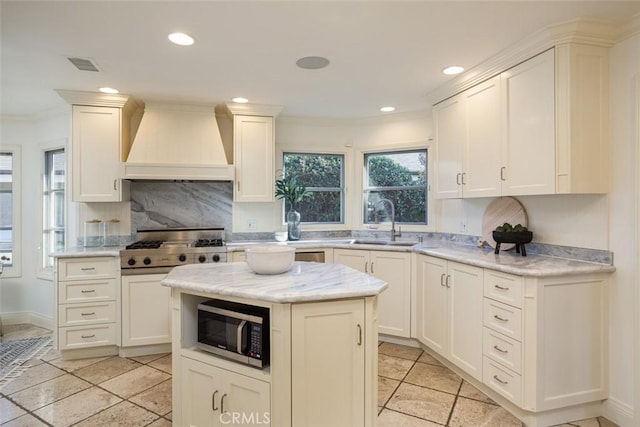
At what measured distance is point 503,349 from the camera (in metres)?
2.33

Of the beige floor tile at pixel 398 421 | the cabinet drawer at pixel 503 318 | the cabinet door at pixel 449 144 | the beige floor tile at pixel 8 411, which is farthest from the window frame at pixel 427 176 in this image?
the beige floor tile at pixel 8 411

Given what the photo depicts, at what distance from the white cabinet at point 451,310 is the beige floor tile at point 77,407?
101 inches

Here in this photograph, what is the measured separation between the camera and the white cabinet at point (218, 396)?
5.69 ft

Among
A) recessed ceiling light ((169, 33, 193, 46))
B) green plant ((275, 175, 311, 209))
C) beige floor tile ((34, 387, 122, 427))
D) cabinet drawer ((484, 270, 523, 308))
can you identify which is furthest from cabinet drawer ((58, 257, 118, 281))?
cabinet drawer ((484, 270, 523, 308))

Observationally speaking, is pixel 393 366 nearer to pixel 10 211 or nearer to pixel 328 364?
pixel 328 364

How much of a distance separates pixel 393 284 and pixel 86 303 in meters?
2.91

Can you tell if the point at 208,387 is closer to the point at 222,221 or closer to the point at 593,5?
the point at 222,221

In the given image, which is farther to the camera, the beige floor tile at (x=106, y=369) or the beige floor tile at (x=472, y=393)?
the beige floor tile at (x=106, y=369)

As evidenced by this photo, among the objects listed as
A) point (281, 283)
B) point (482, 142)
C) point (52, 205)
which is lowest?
point (281, 283)

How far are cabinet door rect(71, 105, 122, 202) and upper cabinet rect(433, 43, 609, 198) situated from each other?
3380mm

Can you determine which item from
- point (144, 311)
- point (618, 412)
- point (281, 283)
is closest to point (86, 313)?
point (144, 311)

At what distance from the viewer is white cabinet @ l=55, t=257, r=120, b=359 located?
126 inches

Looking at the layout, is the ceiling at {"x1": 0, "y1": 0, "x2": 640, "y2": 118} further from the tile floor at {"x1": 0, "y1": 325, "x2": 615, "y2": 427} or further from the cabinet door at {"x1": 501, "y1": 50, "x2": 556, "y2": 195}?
the tile floor at {"x1": 0, "y1": 325, "x2": 615, "y2": 427}

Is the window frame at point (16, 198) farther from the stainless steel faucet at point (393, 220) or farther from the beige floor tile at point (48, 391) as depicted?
the stainless steel faucet at point (393, 220)
